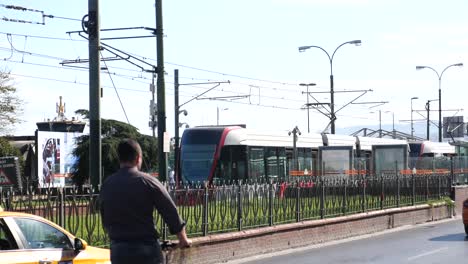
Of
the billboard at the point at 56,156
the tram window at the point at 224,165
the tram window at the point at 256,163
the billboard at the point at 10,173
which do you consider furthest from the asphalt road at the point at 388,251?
the billboard at the point at 56,156

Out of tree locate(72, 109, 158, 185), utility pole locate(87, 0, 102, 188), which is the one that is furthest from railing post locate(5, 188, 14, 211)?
tree locate(72, 109, 158, 185)

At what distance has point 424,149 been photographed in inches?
2104

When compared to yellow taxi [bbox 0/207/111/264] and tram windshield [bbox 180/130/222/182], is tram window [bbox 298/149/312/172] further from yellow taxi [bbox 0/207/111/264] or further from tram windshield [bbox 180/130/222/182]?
yellow taxi [bbox 0/207/111/264]

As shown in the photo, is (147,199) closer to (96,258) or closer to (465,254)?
(96,258)

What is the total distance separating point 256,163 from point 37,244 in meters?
25.1

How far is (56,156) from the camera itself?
169ft

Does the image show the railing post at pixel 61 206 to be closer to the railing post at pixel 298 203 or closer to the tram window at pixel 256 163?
the railing post at pixel 298 203

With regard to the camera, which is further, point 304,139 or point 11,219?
point 304,139

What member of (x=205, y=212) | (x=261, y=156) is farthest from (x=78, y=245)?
(x=261, y=156)

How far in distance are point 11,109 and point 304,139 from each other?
20.1 metres

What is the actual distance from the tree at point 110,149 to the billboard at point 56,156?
0.61m

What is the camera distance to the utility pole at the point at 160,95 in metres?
22.9

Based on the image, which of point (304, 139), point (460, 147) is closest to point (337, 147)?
point (304, 139)

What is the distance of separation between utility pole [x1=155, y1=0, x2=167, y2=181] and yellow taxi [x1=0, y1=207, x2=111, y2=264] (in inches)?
539
